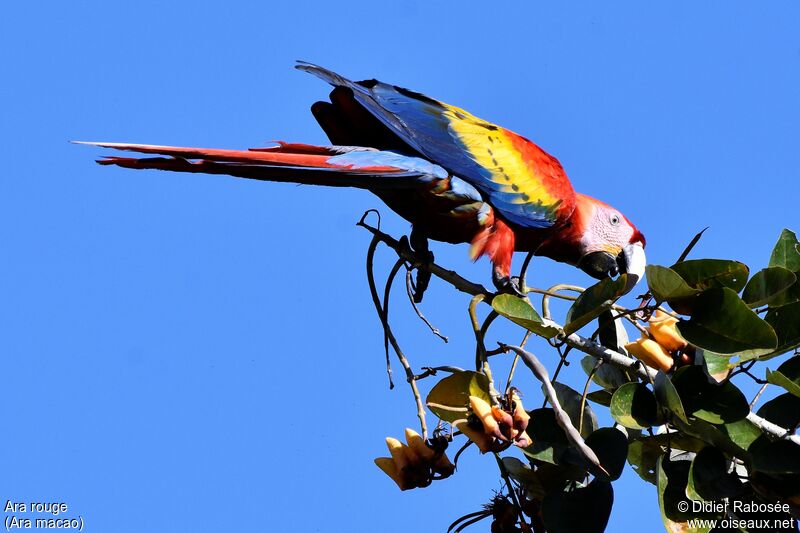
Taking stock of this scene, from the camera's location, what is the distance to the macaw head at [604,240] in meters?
4.35

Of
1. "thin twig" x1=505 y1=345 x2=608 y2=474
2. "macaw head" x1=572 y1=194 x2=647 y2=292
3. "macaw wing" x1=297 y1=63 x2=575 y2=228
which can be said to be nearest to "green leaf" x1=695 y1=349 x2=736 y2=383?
"thin twig" x1=505 y1=345 x2=608 y2=474

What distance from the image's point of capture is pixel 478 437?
2.22m

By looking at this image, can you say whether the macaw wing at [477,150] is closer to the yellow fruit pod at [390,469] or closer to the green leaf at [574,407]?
the green leaf at [574,407]

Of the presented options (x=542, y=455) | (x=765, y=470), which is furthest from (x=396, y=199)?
(x=765, y=470)

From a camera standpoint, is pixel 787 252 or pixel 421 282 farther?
pixel 421 282

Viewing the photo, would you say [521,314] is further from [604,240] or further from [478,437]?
[604,240]

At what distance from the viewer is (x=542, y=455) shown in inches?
93.9

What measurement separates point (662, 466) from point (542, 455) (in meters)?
0.33

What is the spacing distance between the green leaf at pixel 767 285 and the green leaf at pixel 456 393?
0.78 m

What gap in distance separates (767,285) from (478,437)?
3.01ft

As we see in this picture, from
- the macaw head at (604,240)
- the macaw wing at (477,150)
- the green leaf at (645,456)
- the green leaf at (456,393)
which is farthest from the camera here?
the macaw head at (604,240)

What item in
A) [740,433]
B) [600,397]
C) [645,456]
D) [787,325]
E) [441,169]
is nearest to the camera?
[740,433]

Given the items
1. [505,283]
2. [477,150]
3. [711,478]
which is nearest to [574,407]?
[711,478]

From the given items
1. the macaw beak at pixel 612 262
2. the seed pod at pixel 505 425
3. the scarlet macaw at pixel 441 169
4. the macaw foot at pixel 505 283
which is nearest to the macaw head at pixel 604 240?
the macaw beak at pixel 612 262
